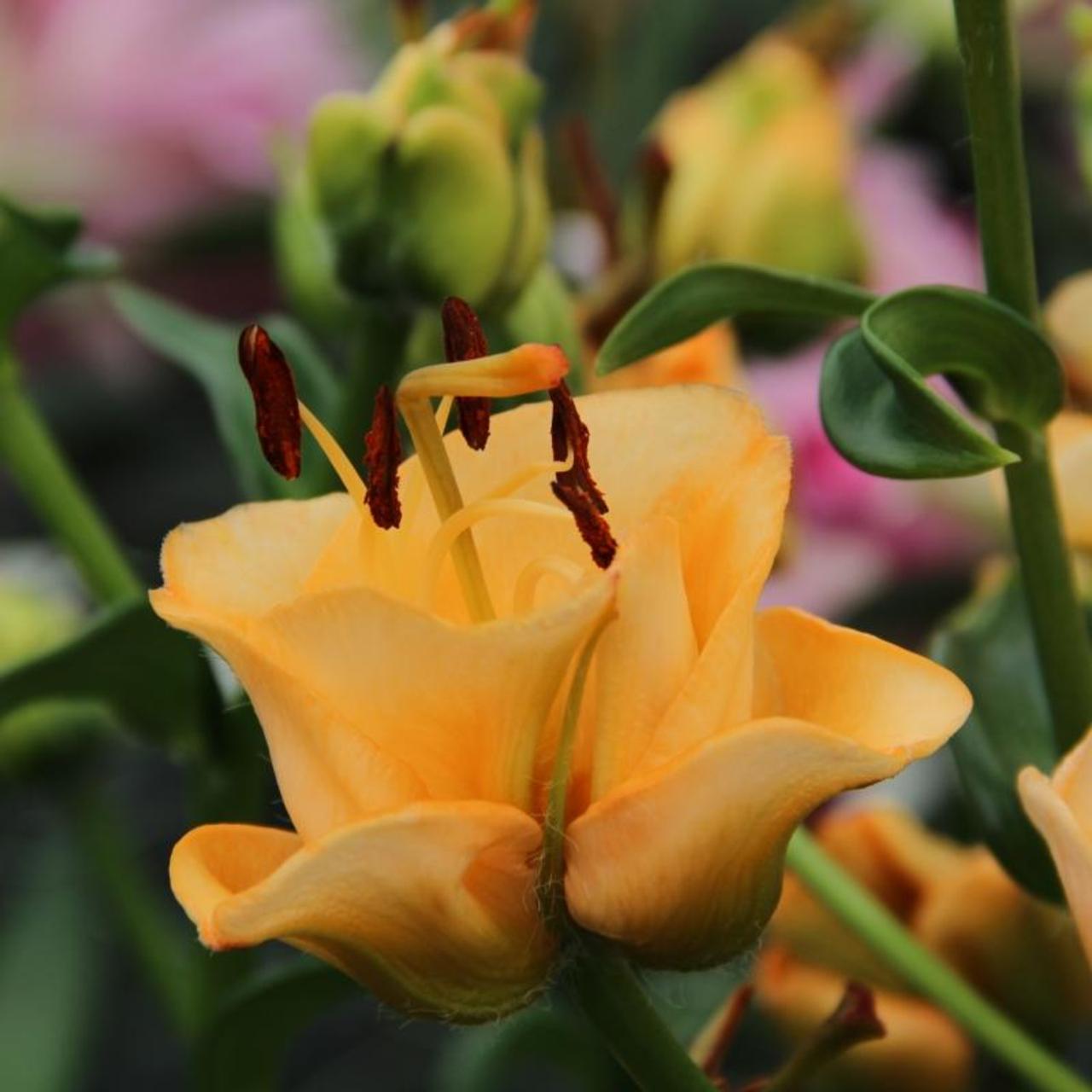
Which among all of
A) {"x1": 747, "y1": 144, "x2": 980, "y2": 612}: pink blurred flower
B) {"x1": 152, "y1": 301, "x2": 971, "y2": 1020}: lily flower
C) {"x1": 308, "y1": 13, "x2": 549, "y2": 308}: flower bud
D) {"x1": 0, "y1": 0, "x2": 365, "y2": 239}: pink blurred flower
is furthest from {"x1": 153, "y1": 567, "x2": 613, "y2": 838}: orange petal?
{"x1": 0, "y1": 0, "x2": 365, "y2": 239}: pink blurred flower

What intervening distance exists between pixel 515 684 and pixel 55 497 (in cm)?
15

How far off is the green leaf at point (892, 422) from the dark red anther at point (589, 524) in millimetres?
32

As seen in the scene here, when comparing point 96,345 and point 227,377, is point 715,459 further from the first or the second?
point 96,345

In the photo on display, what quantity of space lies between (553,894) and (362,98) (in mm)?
125

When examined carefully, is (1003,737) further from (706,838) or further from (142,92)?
(142,92)

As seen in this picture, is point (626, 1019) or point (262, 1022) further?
point (262, 1022)

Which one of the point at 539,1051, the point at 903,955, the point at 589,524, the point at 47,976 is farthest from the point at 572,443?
the point at 47,976

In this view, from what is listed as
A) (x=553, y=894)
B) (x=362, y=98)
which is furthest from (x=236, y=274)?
(x=553, y=894)

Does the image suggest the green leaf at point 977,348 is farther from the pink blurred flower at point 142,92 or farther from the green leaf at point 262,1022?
the pink blurred flower at point 142,92

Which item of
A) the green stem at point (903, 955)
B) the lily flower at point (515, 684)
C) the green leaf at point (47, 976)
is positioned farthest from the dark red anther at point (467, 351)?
the green leaf at point (47, 976)

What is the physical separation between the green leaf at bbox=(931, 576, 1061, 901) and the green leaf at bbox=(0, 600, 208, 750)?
10 centimetres

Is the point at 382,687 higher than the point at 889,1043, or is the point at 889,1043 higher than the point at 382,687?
the point at 382,687

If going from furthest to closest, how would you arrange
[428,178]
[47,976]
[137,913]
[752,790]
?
[47,976] < [137,913] < [428,178] < [752,790]

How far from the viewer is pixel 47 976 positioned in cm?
50
